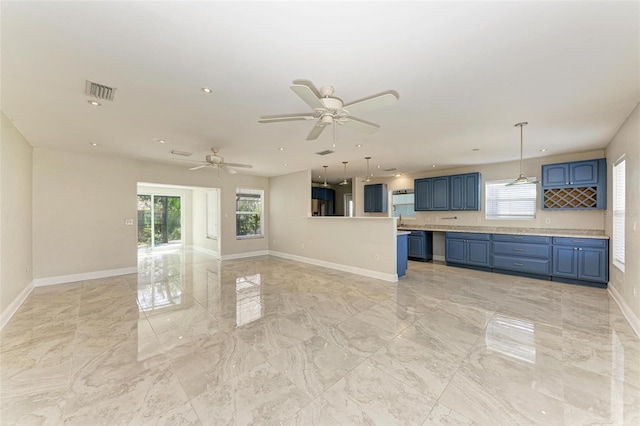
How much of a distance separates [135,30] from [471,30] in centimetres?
222

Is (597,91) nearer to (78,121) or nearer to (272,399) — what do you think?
(272,399)

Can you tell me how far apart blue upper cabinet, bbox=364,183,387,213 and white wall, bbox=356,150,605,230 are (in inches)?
26.3

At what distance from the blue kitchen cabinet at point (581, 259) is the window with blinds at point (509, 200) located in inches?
43.1

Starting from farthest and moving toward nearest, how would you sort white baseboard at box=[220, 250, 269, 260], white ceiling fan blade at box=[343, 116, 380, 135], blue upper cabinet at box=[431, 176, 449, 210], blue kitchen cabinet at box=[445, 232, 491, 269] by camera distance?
1. white baseboard at box=[220, 250, 269, 260]
2. blue upper cabinet at box=[431, 176, 449, 210]
3. blue kitchen cabinet at box=[445, 232, 491, 269]
4. white ceiling fan blade at box=[343, 116, 380, 135]

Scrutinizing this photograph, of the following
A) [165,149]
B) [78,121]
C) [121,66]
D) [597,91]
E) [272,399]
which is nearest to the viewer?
[272,399]

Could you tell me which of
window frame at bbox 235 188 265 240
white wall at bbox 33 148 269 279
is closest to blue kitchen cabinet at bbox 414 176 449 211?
window frame at bbox 235 188 265 240

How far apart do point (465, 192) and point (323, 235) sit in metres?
3.66

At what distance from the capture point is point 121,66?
2.12 m

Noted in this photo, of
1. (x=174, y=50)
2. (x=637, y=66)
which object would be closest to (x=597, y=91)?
(x=637, y=66)

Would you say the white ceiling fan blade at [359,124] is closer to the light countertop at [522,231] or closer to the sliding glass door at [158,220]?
the light countertop at [522,231]

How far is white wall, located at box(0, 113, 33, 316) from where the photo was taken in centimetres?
322

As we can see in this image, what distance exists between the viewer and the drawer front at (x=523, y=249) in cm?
500

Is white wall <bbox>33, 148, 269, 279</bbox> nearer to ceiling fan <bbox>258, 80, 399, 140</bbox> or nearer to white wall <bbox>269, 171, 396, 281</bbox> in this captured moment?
white wall <bbox>269, 171, 396, 281</bbox>

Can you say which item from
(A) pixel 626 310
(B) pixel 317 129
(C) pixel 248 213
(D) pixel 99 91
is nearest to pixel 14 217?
(D) pixel 99 91
